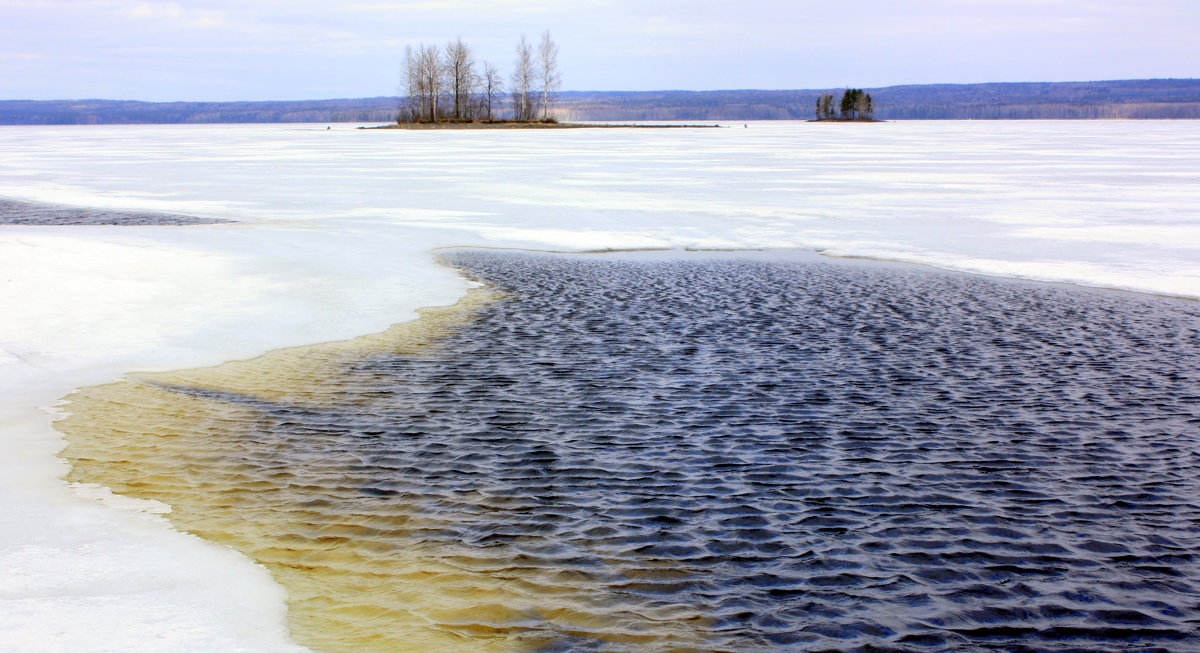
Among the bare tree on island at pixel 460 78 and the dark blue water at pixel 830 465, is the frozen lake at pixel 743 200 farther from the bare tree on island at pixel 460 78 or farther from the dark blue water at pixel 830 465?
the bare tree on island at pixel 460 78

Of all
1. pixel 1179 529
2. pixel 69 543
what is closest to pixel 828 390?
pixel 1179 529

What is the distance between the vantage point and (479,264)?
1650 centimetres

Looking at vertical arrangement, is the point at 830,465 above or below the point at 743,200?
below

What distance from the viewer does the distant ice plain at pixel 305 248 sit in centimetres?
518

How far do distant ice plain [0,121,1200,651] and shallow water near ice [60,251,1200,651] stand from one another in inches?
20.1

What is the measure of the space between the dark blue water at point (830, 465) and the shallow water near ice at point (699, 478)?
0.02 metres

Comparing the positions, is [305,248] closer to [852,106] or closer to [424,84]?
[424,84]

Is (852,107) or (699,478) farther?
(852,107)

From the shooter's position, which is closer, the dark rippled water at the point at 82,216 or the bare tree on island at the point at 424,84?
the dark rippled water at the point at 82,216

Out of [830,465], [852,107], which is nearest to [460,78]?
[852,107]

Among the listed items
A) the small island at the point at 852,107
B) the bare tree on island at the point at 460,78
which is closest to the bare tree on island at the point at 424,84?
the bare tree on island at the point at 460,78

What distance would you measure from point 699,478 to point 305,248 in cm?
1160

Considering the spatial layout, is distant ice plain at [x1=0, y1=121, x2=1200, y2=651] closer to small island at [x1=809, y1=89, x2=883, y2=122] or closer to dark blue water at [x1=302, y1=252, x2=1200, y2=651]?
dark blue water at [x1=302, y1=252, x2=1200, y2=651]

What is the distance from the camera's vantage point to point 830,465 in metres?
7.07
